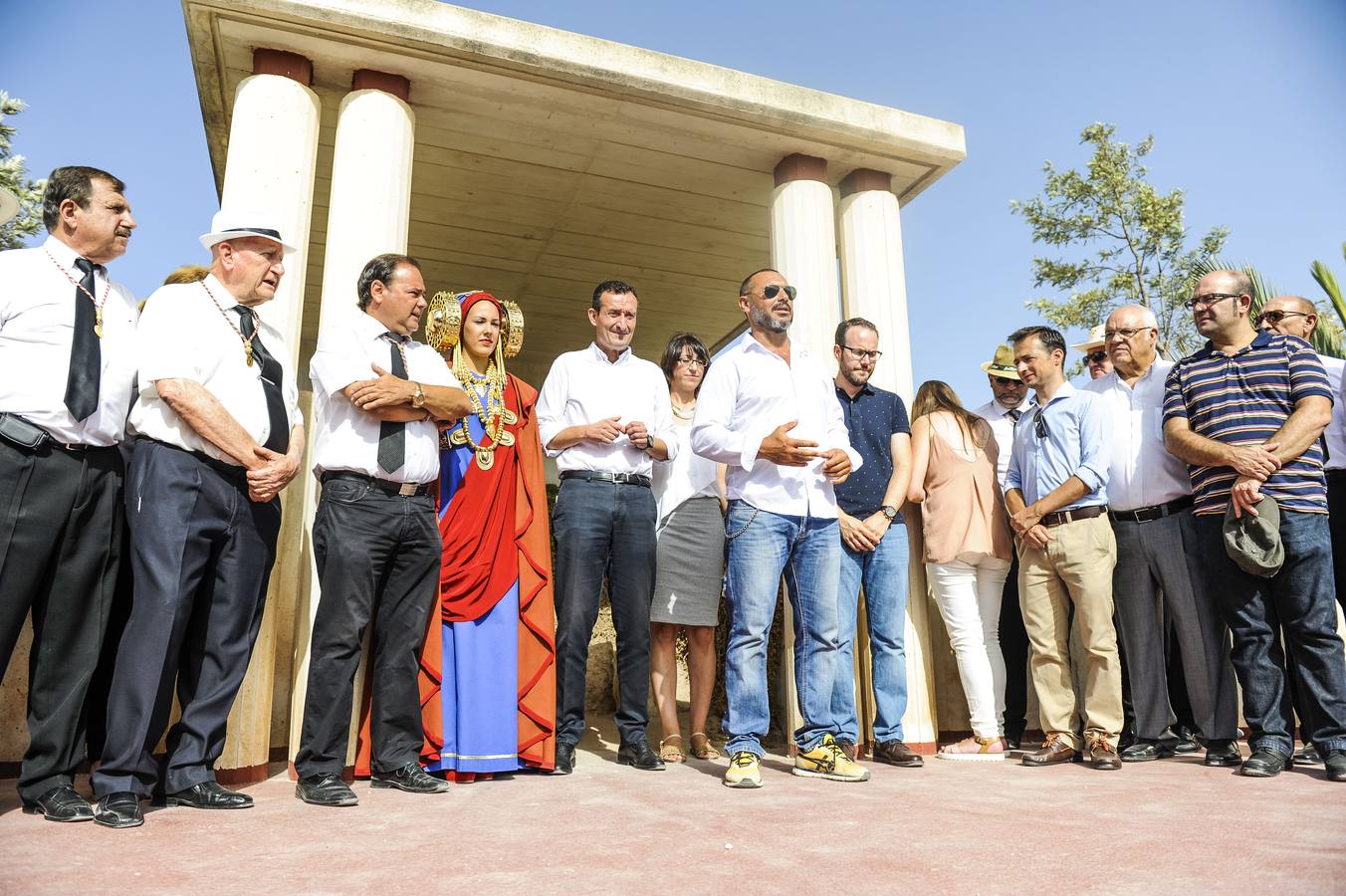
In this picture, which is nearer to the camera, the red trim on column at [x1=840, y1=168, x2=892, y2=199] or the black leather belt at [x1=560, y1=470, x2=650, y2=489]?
the black leather belt at [x1=560, y1=470, x2=650, y2=489]

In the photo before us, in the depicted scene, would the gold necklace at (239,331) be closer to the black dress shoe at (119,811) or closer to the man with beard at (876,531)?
the black dress shoe at (119,811)

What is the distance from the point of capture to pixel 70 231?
335cm

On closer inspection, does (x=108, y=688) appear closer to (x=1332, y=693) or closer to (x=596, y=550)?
(x=596, y=550)

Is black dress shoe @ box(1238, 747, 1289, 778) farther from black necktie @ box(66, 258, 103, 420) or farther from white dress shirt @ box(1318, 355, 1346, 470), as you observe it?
black necktie @ box(66, 258, 103, 420)

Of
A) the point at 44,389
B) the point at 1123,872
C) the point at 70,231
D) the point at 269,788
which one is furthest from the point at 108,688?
the point at 1123,872

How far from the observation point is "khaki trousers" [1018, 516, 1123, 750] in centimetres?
460

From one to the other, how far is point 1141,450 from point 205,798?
4503 mm

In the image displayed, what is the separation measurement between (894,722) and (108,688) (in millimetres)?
3465

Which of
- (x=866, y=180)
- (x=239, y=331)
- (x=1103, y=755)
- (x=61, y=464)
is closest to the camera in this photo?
(x=61, y=464)

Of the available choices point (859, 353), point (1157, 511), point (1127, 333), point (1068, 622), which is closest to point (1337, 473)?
point (1157, 511)

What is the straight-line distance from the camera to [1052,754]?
4621 mm

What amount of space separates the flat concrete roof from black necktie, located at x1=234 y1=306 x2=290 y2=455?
5.87 feet

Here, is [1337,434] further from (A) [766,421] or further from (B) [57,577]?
(B) [57,577]

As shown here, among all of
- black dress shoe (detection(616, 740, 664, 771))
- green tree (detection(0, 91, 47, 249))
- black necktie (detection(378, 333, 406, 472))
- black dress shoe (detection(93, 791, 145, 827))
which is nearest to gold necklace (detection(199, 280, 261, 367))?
black necktie (detection(378, 333, 406, 472))
